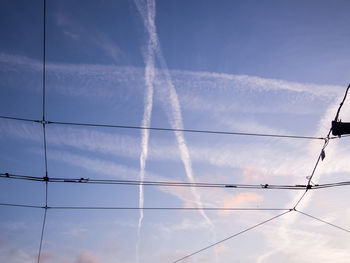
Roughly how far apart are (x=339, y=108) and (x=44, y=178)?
40.1 feet

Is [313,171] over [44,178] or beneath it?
over

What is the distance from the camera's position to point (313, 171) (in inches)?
443

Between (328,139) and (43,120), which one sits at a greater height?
(43,120)

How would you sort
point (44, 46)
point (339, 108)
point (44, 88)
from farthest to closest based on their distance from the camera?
point (44, 88)
point (44, 46)
point (339, 108)

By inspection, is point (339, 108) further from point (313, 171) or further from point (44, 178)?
point (44, 178)

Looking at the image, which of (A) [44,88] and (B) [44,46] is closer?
(B) [44,46]

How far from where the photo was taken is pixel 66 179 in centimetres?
942

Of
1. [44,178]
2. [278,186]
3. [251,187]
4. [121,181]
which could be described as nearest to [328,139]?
[278,186]

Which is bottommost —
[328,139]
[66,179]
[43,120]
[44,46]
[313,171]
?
[66,179]

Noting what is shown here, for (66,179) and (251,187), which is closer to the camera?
(66,179)

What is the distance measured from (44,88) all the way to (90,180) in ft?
17.0

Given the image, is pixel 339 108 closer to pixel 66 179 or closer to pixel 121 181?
pixel 121 181

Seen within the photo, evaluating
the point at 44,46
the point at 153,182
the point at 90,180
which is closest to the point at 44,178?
the point at 90,180

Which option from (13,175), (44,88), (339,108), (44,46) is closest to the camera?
(13,175)
